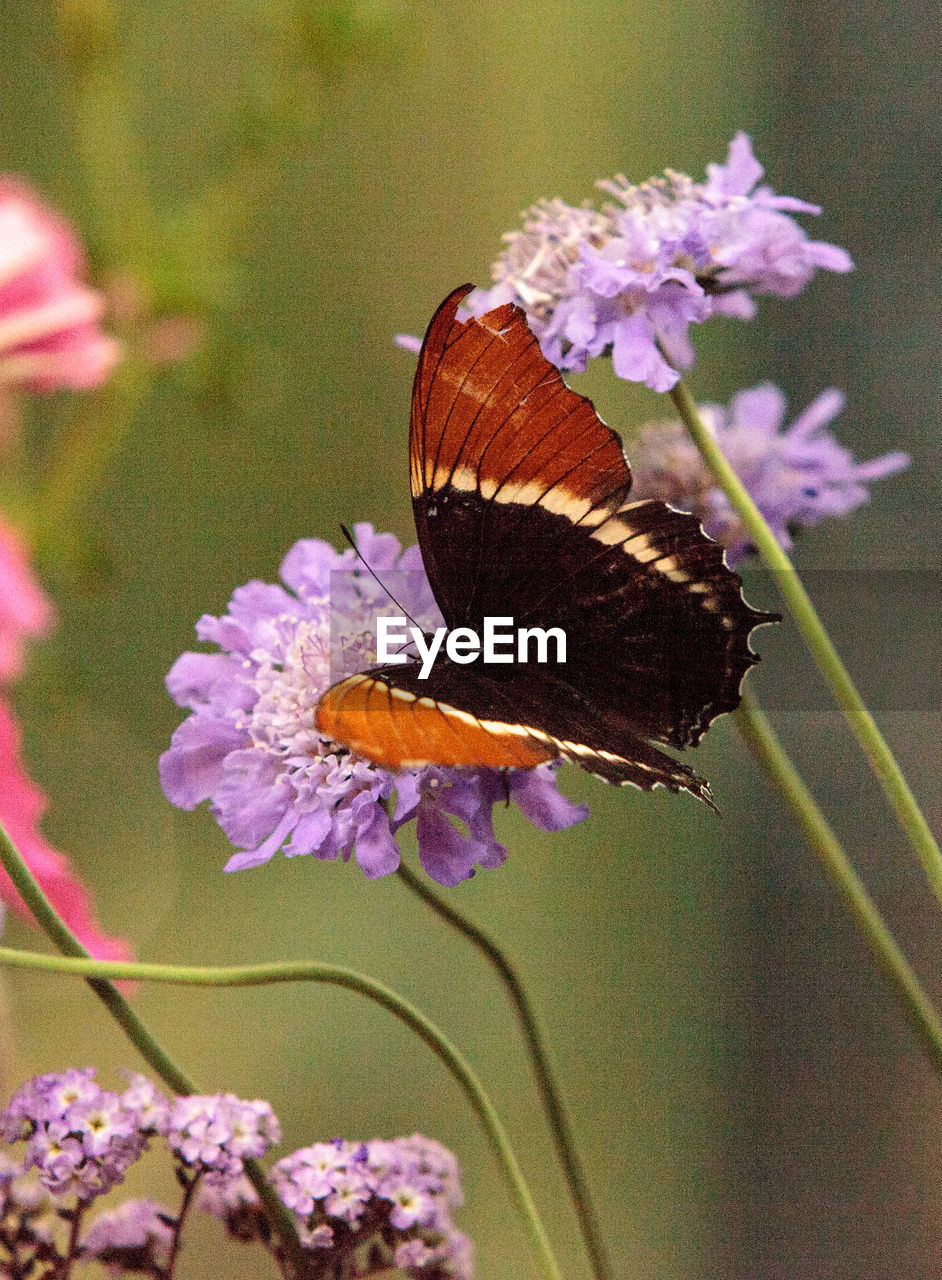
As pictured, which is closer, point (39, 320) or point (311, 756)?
point (311, 756)

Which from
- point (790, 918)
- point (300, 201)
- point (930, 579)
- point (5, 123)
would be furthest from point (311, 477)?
point (930, 579)

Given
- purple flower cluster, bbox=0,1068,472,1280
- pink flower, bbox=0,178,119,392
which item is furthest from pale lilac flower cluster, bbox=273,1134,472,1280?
pink flower, bbox=0,178,119,392

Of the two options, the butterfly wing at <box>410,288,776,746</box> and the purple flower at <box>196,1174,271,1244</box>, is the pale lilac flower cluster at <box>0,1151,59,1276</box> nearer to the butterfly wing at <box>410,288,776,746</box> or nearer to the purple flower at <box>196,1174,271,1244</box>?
the purple flower at <box>196,1174,271,1244</box>

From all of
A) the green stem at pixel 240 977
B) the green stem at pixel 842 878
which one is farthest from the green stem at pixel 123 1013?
the green stem at pixel 842 878

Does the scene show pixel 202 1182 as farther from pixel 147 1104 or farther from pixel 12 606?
pixel 12 606

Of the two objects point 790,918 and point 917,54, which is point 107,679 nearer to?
point 790,918

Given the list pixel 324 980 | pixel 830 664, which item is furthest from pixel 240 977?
pixel 830 664
